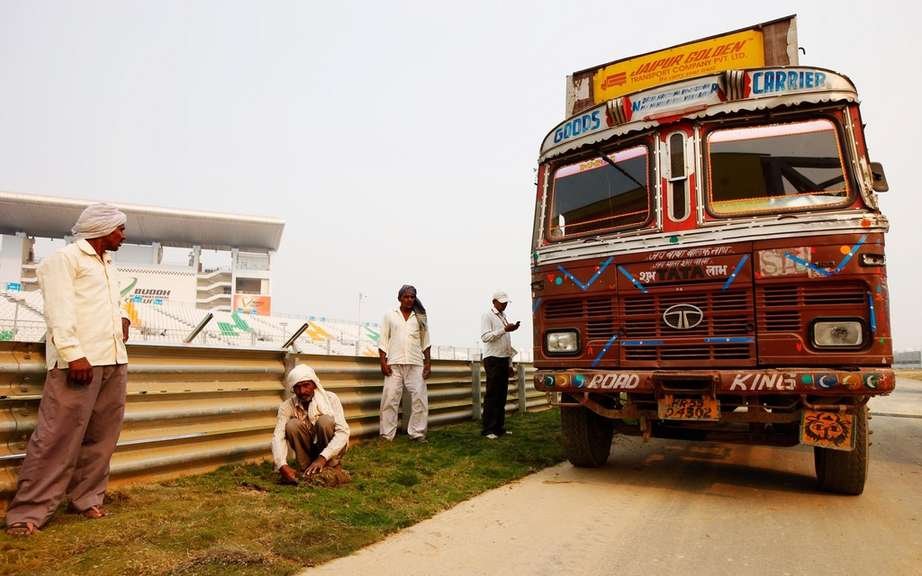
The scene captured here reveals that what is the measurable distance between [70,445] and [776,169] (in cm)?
521

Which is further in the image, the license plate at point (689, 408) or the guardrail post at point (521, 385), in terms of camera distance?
the guardrail post at point (521, 385)

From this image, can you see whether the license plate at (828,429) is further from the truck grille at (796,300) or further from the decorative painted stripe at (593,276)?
the decorative painted stripe at (593,276)

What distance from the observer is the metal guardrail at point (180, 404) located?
12.6 feet

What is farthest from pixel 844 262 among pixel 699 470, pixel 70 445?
pixel 70 445

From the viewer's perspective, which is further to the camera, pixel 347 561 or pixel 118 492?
pixel 118 492

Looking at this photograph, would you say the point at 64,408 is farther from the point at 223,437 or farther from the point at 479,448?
the point at 479,448

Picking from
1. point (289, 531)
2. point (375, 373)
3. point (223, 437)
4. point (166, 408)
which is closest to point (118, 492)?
point (166, 408)

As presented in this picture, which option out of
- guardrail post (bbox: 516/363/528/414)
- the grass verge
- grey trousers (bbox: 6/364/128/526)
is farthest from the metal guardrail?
guardrail post (bbox: 516/363/528/414)

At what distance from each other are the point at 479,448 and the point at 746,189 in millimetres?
3757

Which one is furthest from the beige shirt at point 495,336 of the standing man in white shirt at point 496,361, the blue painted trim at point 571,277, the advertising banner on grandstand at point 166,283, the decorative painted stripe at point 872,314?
the advertising banner on grandstand at point 166,283

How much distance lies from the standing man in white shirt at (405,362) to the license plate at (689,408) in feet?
10.1

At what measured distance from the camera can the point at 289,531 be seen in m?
3.56

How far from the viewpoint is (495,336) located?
7.89 m

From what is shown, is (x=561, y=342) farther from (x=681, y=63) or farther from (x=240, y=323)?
(x=240, y=323)
